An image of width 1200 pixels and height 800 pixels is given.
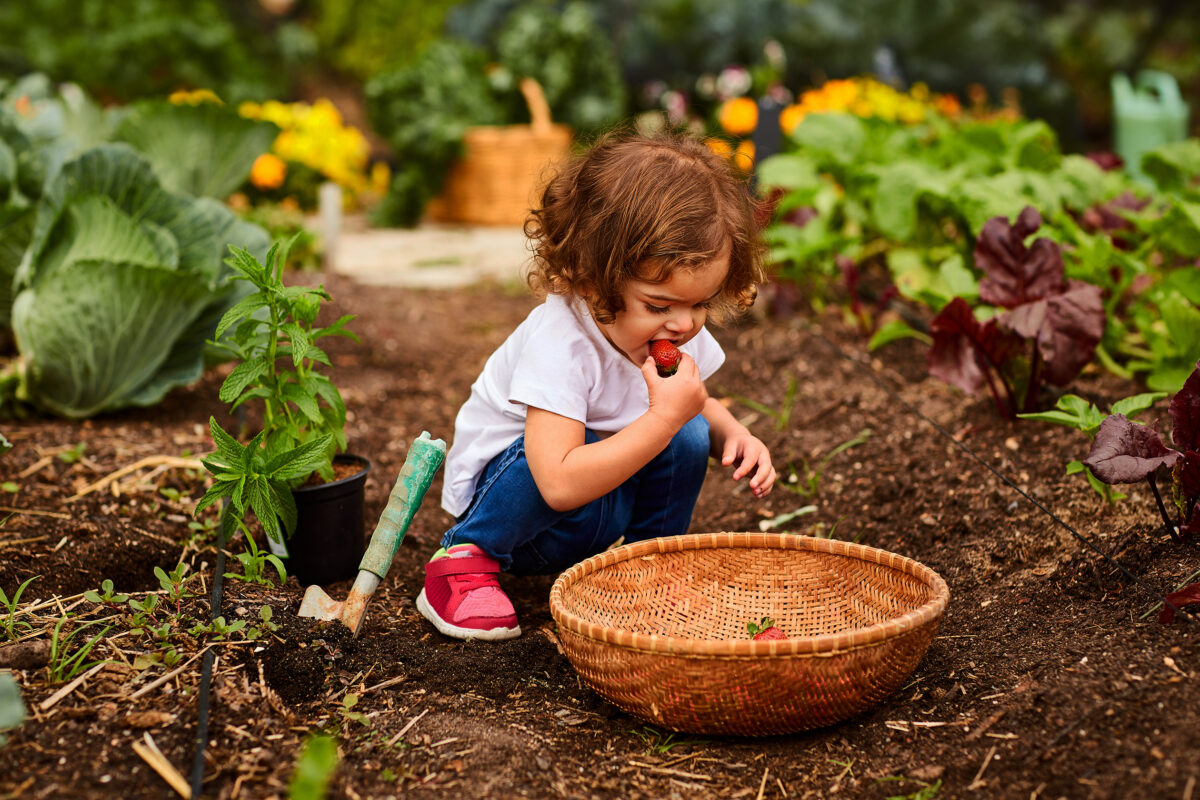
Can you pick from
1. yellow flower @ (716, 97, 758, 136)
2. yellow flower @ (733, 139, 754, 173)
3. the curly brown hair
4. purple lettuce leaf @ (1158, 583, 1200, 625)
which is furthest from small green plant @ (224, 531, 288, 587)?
yellow flower @ (716, 97, 758, 136)

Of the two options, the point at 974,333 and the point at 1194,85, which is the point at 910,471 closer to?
the point at 974,333

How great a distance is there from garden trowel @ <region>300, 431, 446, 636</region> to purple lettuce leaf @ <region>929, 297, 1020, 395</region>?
1.17 metres

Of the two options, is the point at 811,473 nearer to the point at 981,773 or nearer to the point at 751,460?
the point at 751,460

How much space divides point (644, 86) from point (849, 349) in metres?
4.43

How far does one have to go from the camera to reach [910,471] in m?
2.36

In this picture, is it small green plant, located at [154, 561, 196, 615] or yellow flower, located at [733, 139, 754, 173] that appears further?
yellow flower, located at [733, 139, 754, 173]

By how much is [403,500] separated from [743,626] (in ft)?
2.09

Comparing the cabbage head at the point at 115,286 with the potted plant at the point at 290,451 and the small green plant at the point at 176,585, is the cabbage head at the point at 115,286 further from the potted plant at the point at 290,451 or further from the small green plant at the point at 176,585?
the small green plant at the point at 176,585

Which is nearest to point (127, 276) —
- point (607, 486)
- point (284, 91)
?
point (607, 486)

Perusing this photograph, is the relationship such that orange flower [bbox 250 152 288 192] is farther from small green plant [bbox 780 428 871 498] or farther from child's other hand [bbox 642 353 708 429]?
child's other hand [bbox 642 353 708 429]

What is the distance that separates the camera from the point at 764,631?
170cm

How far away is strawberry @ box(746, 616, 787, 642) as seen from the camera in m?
1.67

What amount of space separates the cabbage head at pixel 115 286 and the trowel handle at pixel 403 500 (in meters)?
1.03

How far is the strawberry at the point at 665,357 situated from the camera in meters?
1.68
